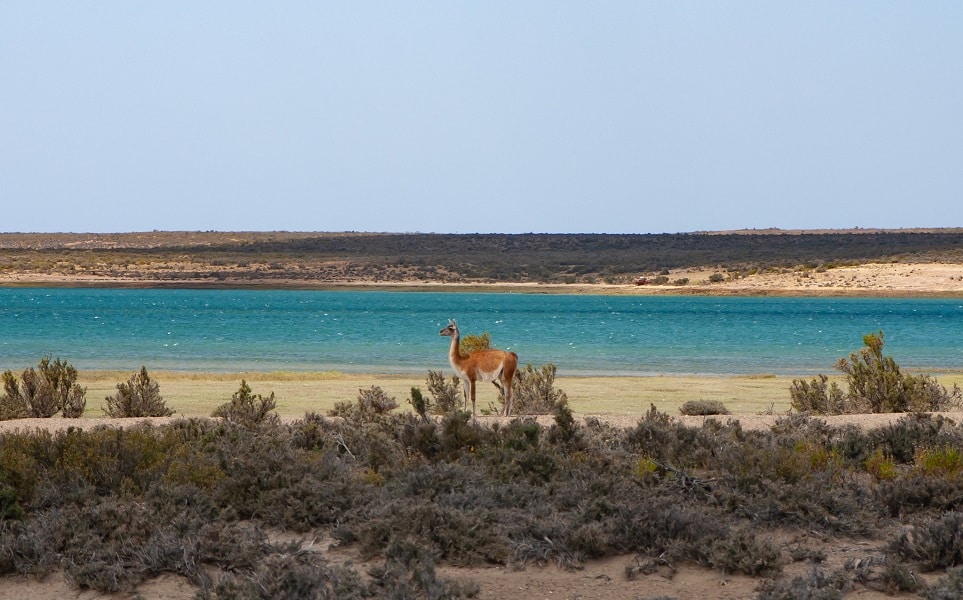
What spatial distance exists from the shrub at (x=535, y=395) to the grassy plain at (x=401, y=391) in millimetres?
489

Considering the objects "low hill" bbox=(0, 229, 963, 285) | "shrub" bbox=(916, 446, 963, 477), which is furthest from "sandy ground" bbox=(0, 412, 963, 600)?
"low hill" bbox=(0, 229, 963, 285)

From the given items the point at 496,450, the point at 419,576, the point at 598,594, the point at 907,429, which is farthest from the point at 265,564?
the point at 907,429

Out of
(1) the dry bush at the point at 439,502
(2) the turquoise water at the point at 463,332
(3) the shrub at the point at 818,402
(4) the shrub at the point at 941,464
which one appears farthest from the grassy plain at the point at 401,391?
(4) the shrub at the point at 941,464

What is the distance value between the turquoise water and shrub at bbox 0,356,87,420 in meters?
13.1

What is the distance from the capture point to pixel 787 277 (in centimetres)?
8900

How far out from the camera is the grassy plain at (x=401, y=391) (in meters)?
17.2

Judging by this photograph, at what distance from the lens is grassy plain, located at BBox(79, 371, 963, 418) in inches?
679

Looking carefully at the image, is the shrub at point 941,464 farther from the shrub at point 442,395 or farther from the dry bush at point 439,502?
the shrub at point 442,395

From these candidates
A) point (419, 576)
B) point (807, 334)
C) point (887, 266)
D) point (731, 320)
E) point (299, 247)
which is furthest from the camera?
point (299, 247)

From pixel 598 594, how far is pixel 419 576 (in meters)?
1.10

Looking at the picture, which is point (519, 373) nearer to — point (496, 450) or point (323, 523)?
point (496, 450)

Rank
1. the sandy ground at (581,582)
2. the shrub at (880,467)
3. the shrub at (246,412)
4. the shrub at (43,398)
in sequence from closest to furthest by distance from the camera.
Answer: the sandy ground at (581,582), the shrub at (880,467), the shrub at (246,412), the shrub at (43,398)

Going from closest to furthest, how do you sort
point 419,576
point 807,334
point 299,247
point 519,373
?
point 419,576, point 519,373, point 807,334, point 299,247

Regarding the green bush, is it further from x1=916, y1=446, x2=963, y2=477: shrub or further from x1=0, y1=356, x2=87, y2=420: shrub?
x1=0, y1=356, x2=87, y2=420: shrub
